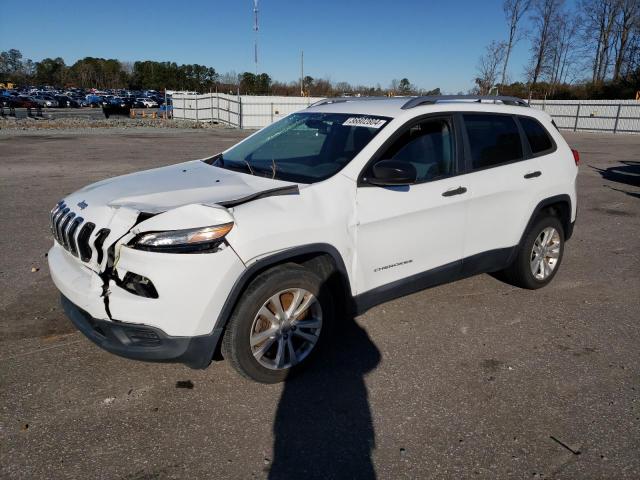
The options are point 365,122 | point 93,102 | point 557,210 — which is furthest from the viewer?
point 93,102

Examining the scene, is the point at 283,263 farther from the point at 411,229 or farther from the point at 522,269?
the point at 522,269

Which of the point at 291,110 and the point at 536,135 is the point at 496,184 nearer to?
the point at 536,135

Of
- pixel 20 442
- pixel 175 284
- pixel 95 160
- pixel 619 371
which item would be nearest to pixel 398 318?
pixel 619 371

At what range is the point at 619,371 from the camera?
3428 mm

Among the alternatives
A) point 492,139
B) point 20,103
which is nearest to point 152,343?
point 492,139

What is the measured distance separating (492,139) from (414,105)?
0.89 meters

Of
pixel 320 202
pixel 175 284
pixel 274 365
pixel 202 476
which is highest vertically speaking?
pixel 320 202

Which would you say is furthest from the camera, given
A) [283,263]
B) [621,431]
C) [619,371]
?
[619,371]

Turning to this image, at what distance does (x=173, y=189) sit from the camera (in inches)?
127

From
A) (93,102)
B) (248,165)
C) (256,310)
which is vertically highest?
(93,102)

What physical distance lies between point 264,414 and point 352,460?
612 mm

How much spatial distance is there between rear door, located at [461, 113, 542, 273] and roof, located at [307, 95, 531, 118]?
0.10 metres

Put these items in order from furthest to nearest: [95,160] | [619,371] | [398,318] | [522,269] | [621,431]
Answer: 1. [95,160]
2. [522,269]
3. [398,318]
4. [619,371]
5. [621,431]

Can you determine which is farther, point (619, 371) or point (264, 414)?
point (619, 371)
